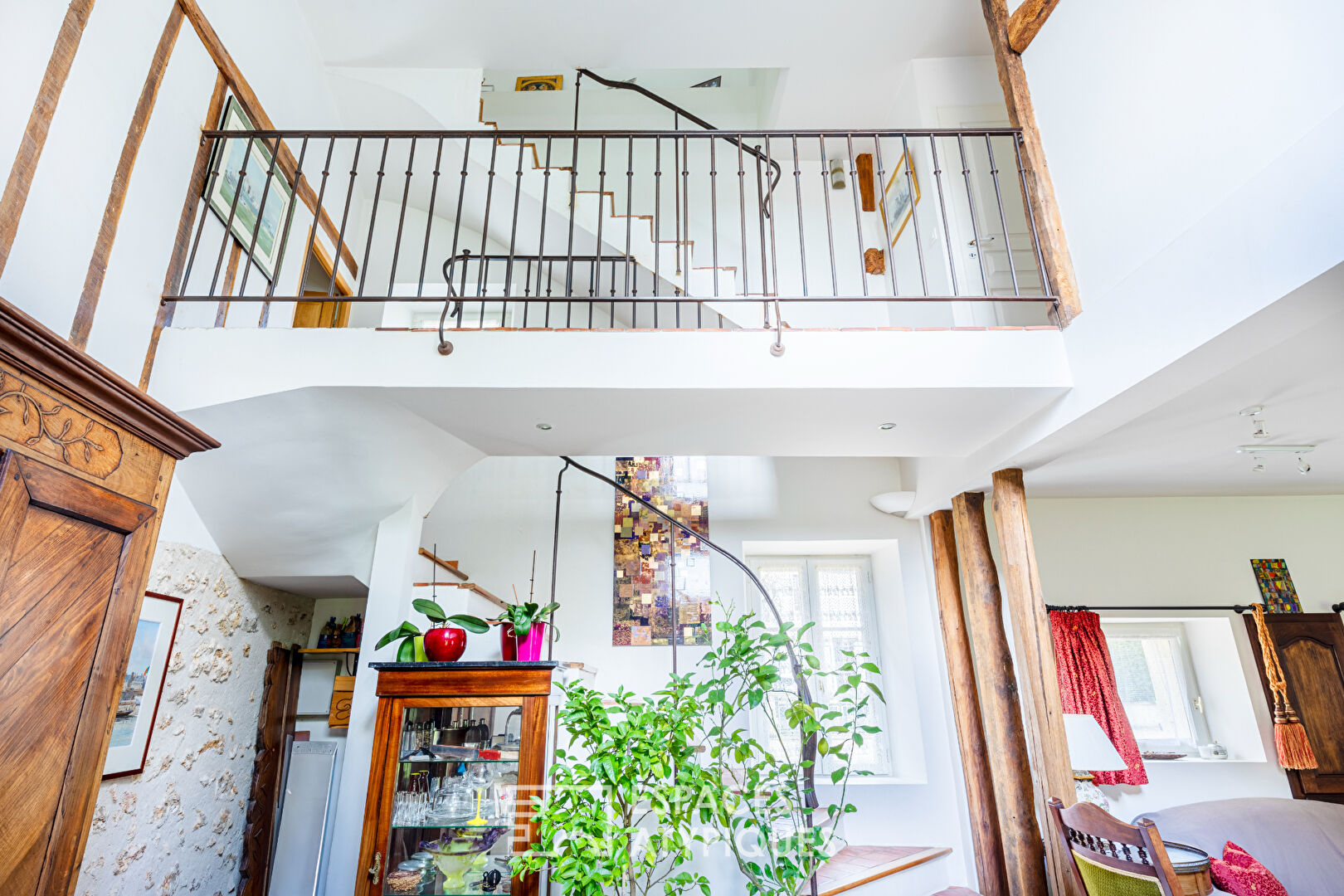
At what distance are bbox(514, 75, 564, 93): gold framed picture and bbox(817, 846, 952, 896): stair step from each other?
5.90 m

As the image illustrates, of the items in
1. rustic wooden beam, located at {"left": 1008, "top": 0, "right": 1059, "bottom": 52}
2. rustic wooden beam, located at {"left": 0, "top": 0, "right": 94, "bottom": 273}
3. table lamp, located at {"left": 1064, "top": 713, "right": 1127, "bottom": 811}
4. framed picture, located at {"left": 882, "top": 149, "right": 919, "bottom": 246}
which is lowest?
table lamp, located at {"left": 1064, "top": 713, "right": 1127, "bottom": 811}

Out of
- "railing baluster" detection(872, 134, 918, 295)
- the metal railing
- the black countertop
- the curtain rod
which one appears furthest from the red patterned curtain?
the black countertop

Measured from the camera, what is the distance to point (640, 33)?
4613 mm

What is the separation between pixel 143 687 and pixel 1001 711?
3.92 metres

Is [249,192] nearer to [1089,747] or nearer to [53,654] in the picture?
[53,654]

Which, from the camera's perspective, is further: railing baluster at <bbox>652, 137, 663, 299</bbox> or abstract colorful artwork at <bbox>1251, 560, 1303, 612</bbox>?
abstract colorful artwork at <bbox>1251, 560, 1303, 612</bbox>

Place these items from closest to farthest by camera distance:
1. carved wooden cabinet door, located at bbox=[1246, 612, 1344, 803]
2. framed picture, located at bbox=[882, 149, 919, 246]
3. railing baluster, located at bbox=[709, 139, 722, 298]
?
railing baluster, located at bbox=[709, 139, 722, 298]
carved wooden cabinet door, located at bbox=[1246, 612, 1344, 803]
framed picture, located at bbox=[882, 149, 919, 246]

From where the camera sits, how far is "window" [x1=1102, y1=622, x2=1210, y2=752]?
178 inches

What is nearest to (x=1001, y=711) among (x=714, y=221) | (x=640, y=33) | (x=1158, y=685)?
(x=1158, y=685)

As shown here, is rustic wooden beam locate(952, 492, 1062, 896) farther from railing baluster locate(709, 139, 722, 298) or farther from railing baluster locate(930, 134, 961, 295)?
railing baluster locate(709, 139, 722, 298)

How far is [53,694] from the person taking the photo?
138cm

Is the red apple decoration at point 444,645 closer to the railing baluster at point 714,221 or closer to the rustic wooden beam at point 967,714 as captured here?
the railing baluster at point 714,221

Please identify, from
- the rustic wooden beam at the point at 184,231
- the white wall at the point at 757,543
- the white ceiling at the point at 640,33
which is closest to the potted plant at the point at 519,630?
the white wall at the point at 757,543

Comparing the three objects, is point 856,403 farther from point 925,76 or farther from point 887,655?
point 925,76
